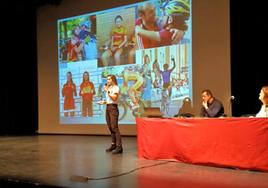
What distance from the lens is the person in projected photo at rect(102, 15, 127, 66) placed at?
8.71 meters

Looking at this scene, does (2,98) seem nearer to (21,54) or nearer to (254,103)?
(21,54)

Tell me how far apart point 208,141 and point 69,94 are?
19.3 feet

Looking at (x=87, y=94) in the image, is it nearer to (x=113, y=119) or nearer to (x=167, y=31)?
(x=167, y=31)

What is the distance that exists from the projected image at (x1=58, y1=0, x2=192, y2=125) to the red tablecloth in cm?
280

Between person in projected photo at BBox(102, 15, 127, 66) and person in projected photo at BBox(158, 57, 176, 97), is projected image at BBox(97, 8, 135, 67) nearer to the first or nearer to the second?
person in projected photo at BBox(102, 15, 127, 66)

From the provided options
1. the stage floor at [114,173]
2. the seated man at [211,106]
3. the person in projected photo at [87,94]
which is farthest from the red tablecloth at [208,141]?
the person in projected photo at [87,94]

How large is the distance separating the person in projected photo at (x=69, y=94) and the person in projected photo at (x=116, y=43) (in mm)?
1183

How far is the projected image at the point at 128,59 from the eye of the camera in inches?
306

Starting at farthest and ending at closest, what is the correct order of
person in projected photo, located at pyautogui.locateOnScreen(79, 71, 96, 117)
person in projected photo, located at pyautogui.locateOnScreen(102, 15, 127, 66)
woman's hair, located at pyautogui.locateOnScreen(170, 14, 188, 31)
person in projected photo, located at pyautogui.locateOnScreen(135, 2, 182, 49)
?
person in projected photo, located at pyautogui.locateOnScreen(79, 71, 96, 117), person in projected photo, located at pyautogui.locateOnScreen(102, 15, 127, 66), person in projected photo, located at pyautogui.locateOnScreen(135, 2, 182, 49), woman's hair, located at pyautogui.locateOnScreen(170, 14, 188, 31)

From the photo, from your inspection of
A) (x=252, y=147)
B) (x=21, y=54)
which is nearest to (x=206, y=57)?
(x=252, y=147)

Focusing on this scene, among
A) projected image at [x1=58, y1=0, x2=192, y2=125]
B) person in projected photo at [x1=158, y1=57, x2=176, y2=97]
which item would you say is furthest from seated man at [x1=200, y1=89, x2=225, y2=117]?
person in projected photo at [x1=158, y1=57, x2=176, y2=97]

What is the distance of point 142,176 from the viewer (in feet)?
12.6

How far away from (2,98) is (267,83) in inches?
285

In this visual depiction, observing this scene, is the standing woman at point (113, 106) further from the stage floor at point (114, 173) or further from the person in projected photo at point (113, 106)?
the stage floor at point (114, 173)
